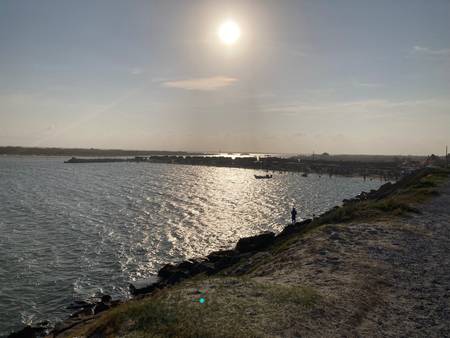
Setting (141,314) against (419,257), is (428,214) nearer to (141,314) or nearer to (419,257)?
(419,257)

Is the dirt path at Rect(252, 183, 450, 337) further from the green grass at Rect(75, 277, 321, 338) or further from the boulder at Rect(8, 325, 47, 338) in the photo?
the boulder at Rect(8, 325, 47, 338)

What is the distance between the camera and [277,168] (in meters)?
Answer: 170

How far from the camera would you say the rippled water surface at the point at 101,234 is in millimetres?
23297

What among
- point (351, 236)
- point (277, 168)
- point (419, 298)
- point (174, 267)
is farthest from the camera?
point (277, 168)

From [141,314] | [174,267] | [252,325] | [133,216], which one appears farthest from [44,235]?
[252,325]

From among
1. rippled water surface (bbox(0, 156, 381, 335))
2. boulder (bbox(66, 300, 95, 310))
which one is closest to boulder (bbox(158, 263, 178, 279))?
rippled water surface (bbox(0, 156, 381, 335))

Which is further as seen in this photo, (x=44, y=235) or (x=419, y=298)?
(x=44, y=235)

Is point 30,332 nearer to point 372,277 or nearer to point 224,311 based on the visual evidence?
point 224,311

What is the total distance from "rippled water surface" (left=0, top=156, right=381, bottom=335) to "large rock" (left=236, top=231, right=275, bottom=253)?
4.84 metres

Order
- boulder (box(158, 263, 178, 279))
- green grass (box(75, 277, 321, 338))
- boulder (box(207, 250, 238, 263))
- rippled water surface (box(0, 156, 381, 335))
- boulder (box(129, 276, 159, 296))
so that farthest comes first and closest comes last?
1. boulder (box(207, 250, 238, 263))
2. boulder (box(158, 263, 178, 279))
3. rippled water surface (box(0, 156, 381, 335))
4. boulder (box(129, 276, 159, 296))
5. green grass (box(75, 277, 321, 338))

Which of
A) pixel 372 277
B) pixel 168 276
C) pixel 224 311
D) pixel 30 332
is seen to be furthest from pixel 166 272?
pixel 372 277

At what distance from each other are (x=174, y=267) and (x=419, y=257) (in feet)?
55.7

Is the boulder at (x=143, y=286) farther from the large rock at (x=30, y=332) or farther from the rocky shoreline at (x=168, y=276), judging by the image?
the large rock at (x=30, y=332)

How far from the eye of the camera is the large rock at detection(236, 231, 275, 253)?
28953 millimetres
